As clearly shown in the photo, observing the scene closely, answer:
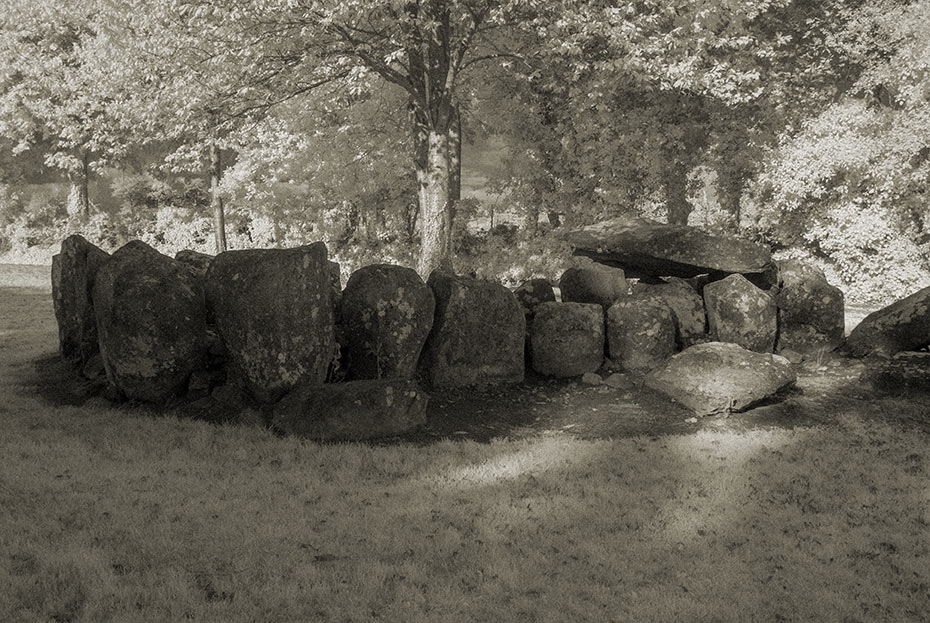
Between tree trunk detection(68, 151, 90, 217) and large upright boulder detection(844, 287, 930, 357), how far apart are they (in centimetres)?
2969

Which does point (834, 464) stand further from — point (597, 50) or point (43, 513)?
point (597, 50)

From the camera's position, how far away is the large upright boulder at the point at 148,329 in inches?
356

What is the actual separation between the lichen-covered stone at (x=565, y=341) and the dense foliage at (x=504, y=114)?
261 inches

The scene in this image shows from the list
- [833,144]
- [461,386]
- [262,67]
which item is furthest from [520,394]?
[833,144]

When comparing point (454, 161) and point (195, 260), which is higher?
point (454, 161)

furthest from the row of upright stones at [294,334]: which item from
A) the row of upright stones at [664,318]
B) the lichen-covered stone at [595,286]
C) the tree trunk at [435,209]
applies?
the tree trunk at [435,209]

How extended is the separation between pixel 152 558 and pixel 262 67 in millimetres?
13919

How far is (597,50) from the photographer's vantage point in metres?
19.1

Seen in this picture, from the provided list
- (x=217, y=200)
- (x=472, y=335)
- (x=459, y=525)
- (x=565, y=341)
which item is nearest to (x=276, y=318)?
(x=472, y=335)

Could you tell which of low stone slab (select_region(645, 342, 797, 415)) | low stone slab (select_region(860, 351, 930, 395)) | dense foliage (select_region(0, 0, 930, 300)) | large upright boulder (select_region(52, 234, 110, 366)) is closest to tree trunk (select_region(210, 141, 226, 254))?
dense foliage (select_region(0, 0, 930, 300))

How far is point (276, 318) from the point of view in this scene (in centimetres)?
862

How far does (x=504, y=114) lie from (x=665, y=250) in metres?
13.5

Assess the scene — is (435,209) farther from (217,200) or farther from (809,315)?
(217,200)

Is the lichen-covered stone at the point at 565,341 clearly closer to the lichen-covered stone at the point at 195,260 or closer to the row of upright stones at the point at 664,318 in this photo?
the row of upright stones at the point at 664,318
